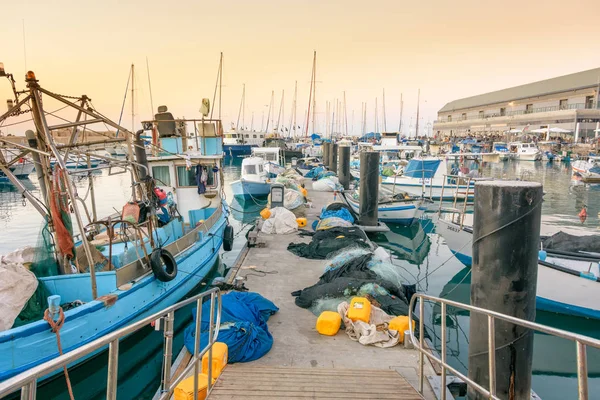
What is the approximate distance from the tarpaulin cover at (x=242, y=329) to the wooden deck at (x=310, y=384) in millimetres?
356

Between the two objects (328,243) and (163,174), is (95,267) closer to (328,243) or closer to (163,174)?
(163,174)

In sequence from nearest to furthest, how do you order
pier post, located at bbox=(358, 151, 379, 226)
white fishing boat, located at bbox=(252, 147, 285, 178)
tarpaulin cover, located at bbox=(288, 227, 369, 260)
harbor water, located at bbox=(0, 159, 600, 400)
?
harbor water, located at bbox=(0, 159, 600, 400)
tarpaulin cover, located at bbox=(288, 227, 369, 260)
pier post, located at bbox=(358, 151, 379, 226)
white fishing boat, located at bbox=(252, 147, 285, 178)

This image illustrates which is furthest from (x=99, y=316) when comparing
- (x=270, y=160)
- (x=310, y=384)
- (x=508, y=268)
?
(x=270, y=160)

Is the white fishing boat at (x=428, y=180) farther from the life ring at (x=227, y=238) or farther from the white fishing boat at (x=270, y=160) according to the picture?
the life ring at (x=227, y=238)

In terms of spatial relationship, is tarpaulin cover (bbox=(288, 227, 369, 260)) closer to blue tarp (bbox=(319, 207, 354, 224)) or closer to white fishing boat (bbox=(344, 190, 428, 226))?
blue tarp (bbox=(319, 207, 354, 224))

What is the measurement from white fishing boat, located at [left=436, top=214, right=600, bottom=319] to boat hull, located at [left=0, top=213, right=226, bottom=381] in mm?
6663

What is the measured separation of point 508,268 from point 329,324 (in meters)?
3.02

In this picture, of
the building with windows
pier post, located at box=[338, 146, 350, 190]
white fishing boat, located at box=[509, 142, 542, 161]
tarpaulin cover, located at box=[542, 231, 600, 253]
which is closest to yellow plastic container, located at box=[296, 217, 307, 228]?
tarpaulin cover, located at box=[542, 231, 600, 253]

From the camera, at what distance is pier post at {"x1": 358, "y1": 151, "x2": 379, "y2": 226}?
1554 cm

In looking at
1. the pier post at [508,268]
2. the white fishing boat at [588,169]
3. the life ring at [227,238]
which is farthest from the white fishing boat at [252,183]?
the white fishing boat at [588,169]

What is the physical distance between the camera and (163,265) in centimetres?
846

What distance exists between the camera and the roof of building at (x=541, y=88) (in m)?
61.6

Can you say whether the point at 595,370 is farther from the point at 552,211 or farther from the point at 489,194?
the point at 552,211

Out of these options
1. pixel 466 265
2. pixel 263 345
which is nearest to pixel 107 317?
pixel 263 345
